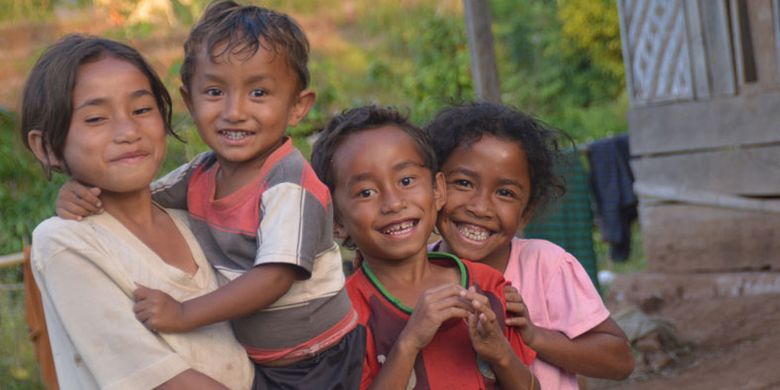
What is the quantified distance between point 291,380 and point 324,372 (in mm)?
69

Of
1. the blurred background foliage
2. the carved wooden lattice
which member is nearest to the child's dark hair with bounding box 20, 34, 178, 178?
the blurred background foliage

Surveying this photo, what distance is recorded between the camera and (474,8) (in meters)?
5.43

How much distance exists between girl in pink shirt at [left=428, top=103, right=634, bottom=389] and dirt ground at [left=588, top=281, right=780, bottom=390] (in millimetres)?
3219

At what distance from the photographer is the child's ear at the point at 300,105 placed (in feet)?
7.70

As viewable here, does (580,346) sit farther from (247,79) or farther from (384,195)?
(247,79)

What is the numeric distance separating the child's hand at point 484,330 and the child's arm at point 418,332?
2cm

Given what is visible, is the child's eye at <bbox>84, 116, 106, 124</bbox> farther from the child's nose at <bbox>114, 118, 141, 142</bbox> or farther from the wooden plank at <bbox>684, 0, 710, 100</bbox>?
the wooden plank at <bbox>684, 0, 710, 100</bbox>

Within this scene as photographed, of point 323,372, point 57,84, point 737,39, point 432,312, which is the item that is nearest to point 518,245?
point 432,312

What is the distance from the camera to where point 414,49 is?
55.0 ft

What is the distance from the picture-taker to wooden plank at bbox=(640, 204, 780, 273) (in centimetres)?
718

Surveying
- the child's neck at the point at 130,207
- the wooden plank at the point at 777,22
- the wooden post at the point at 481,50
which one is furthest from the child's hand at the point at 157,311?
the wooden plank at the point at 777,22

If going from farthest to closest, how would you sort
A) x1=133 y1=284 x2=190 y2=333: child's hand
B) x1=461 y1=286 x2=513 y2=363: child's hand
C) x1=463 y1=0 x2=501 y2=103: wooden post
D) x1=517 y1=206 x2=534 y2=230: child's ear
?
x1=463 y1=0 x2=501 y2=103: wooden post < x1=517 y1=206 x2=534 y2=230: child's ear < x1=461 y1=286 x2=513 y2=363: child's hand < x1=133 y1=284 x2=190 y2=333: child's hand

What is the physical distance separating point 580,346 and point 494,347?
434 mm

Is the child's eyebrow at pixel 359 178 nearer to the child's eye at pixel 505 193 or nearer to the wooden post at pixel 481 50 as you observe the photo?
the child's eye at pixel 505 193
